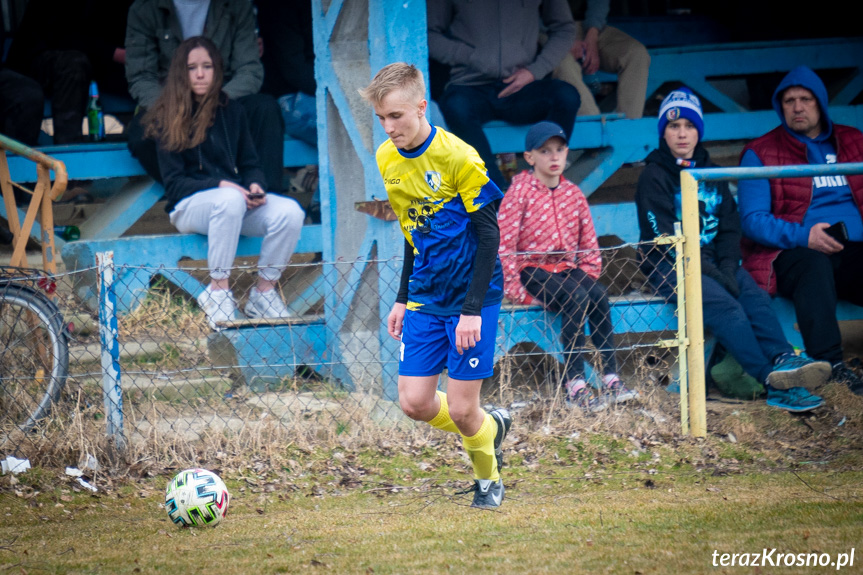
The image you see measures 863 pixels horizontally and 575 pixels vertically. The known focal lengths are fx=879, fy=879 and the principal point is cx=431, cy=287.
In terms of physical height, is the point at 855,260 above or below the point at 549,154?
below

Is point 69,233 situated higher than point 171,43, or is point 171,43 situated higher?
point 171,43

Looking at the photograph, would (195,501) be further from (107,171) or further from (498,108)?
(498,108)

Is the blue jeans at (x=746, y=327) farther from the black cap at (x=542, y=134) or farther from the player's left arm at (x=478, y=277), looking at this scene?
the player's left arm at (x=478, y=277)

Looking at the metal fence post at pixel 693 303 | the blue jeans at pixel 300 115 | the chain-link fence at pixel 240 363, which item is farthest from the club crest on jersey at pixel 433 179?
the blue jeans at pixel 300 115

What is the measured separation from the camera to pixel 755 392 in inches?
222

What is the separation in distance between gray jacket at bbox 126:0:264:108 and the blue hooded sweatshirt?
3558mm

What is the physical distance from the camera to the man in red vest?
5430 mm

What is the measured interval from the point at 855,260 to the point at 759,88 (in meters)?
3.00

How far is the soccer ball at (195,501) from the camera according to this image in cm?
370

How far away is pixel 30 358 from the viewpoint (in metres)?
4.90

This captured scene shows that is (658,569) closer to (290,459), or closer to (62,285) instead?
(290,459)

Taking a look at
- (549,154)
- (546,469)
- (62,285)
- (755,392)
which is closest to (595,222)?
(549,154)

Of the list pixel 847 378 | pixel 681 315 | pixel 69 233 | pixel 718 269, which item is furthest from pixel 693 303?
pixel 69 233

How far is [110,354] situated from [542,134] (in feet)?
9.18
